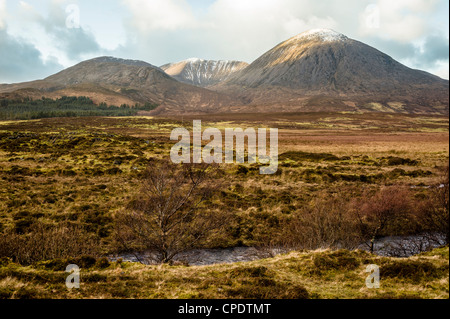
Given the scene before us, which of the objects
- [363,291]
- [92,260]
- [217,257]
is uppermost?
[363,291]

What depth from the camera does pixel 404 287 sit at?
8.09 meters

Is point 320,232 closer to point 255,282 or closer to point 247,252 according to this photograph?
point 247,252

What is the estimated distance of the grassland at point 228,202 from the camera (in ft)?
28.0

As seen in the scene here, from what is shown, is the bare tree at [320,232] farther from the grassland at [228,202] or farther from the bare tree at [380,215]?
the bare tree at [380,215]

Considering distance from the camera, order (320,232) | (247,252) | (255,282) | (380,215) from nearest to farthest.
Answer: (255,282) < (320,232) < (247,252) < (380,215)

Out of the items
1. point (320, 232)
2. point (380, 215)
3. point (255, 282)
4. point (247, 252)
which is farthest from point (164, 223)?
point (380, 215)

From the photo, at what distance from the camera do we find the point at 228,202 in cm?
3133

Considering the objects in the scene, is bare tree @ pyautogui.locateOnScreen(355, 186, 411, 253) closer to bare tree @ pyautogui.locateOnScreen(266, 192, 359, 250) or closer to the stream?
bare tree @ pyautogui.locateOnScreen(266, 192, 359, 250)

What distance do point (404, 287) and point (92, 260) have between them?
40.9ft

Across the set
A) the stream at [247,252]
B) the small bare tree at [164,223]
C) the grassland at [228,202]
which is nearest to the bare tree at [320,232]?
the grassland at [228,202]

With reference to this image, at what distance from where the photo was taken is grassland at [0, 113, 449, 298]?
8.54 metres

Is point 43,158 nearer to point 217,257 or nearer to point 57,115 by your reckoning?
point 217,257

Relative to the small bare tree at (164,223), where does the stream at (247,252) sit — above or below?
below
